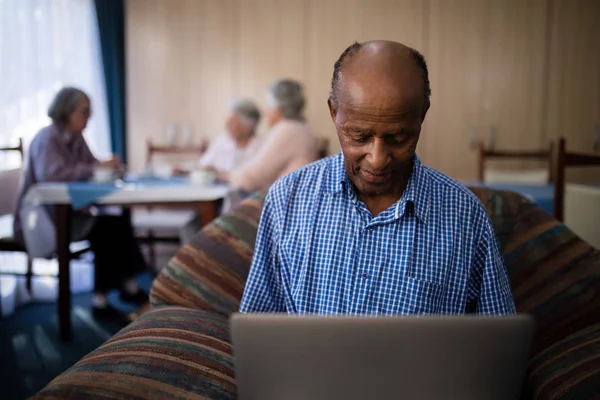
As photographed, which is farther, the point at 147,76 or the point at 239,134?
the point at 147,76

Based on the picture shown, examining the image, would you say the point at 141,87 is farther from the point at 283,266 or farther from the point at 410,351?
the point at 410,351

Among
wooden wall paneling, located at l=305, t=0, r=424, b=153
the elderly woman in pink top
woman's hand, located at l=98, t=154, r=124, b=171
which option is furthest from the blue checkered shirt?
wooden wall paneling, located at l=305, t=0, r=424, b=153

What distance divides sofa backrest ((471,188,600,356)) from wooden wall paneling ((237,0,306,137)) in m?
3.98

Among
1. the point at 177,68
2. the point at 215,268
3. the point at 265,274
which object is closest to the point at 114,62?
Result: the point at 177,68

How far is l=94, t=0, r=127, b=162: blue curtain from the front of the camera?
16.5ft

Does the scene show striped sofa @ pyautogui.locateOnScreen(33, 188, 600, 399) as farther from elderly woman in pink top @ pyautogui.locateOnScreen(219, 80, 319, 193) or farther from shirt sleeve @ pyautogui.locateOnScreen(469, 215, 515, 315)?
elderly woman in pink top @ pyautogui.locateOnScreen(219, 80, 319, 193)

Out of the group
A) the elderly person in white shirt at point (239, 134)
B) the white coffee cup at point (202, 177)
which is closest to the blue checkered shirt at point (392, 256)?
the white coffee cup at point (202, 177)

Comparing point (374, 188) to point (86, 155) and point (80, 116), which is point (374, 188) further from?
point (86, 155)

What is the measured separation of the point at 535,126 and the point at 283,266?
4428 mm

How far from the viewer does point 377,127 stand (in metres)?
1.02

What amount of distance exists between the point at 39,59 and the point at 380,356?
13.1ft

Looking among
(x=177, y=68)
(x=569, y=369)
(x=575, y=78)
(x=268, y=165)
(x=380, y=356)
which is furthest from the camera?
(x=177, y=68)

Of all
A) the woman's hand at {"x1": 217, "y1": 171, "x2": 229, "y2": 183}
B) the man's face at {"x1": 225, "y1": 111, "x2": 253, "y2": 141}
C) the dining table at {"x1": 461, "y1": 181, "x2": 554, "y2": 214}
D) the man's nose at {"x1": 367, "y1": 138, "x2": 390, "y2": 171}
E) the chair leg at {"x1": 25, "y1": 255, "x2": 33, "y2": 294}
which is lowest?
the chair leg at {"x1": 25, "y1": 255, "x2": 33, "y2": 294}

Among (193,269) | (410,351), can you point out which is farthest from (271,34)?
(410,351)
